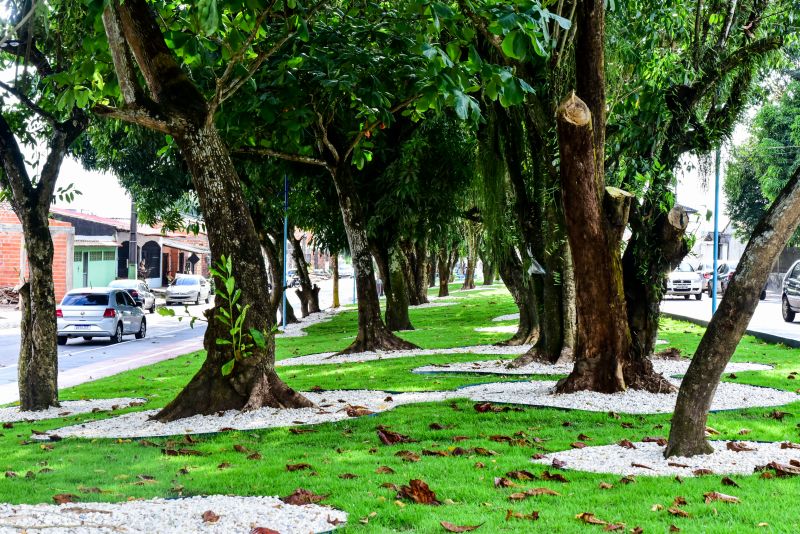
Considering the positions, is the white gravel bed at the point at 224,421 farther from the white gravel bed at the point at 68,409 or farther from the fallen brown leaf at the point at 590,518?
the fallen brown leaf at the point at 590,518

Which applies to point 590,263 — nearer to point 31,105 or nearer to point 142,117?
point 142,117

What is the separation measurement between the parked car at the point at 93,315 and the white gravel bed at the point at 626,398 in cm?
1666

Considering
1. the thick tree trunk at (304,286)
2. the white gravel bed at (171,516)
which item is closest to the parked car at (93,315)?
the thick tree trunk at (304,286)

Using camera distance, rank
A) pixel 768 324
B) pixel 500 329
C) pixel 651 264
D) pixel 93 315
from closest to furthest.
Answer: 1. pixel 651 264
2. pixel 500 329
3. pixel 768 324
4. pixel 93 315

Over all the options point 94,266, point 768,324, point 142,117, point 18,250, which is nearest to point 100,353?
point 142,117

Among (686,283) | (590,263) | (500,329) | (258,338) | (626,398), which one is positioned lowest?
(626,398)

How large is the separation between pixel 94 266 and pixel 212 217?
4661 centimetres

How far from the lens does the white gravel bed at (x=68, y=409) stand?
33.9ft

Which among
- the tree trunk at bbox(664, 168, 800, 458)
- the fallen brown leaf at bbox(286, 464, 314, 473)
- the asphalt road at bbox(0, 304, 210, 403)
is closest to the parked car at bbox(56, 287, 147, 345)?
the asphalt road at bbox(0, 304, 210, 403)

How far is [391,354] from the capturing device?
16734mm

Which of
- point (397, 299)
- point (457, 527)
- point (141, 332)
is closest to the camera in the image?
point (457, 527)

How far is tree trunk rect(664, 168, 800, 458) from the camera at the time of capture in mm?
6082

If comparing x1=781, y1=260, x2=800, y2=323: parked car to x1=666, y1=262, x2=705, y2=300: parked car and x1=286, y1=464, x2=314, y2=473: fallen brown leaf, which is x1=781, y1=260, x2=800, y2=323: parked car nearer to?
x1=666, y1=262, x2=705, y2=300: parked car

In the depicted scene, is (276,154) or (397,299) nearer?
(276,154)
